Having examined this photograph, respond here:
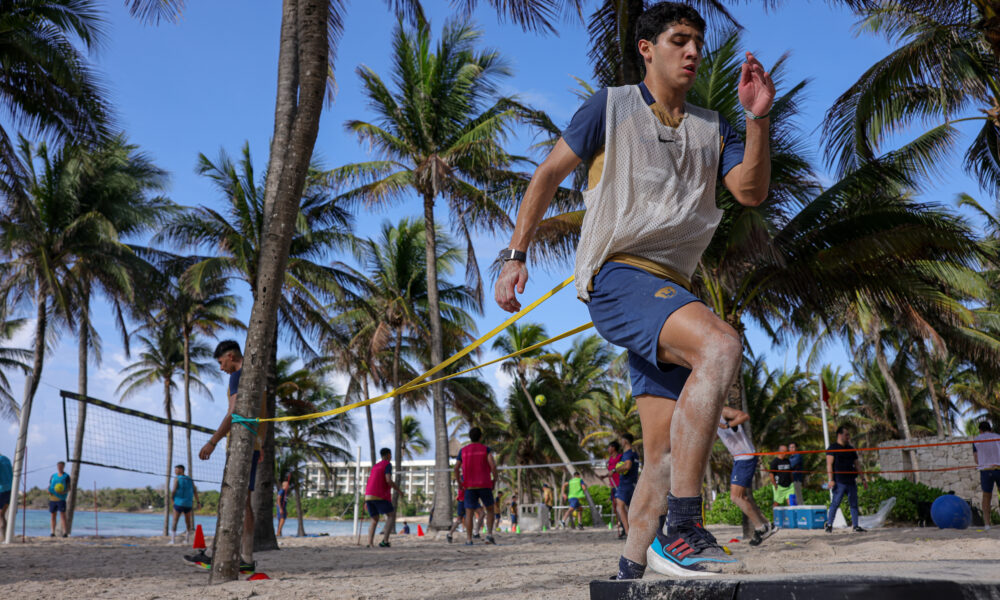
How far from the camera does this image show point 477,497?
12359mm

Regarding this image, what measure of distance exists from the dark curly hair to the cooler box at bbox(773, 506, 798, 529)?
43.5ft

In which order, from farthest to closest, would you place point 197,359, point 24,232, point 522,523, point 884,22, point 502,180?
point 197,359 < point 522,523 < point 502,180 < point 24,232 < point 884,22

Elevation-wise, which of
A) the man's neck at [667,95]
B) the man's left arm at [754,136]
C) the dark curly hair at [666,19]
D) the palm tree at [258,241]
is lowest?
the man's left arm at [754,136]

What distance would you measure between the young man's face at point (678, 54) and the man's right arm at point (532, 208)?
41 centimetres

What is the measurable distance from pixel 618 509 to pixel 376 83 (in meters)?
13.7

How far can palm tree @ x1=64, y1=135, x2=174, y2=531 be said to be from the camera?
19.5m

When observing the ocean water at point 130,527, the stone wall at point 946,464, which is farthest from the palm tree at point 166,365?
the stone wall at point 946,464

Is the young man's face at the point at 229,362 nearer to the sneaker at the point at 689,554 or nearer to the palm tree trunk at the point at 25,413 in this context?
the sneaker at the point at 689,554

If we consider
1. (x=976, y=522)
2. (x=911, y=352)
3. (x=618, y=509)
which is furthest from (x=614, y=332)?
(x=911, y=352)

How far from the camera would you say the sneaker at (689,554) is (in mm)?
1966

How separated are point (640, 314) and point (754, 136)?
0.69 m

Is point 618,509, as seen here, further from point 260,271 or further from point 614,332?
point 614,332

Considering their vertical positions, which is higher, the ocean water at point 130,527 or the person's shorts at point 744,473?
the person's shorts at point 744,473

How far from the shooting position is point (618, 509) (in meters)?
11.9
